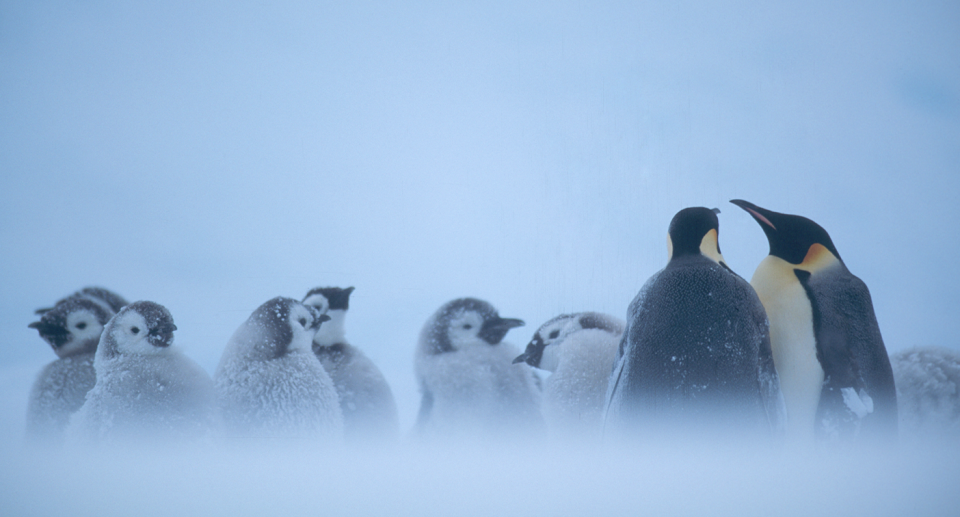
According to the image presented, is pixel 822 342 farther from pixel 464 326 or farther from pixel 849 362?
pixel 464 326

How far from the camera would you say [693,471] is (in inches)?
46.8

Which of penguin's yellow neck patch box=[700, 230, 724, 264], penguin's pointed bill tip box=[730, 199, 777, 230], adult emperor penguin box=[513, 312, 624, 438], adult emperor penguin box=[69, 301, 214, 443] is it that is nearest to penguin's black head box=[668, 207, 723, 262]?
penguin's yellow neck patch box=[700, 230, 724, 264]

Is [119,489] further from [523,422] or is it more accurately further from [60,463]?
[523,422]

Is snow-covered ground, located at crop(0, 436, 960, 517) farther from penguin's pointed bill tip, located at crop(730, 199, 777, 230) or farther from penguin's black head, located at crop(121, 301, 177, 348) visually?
penguin's pointed bill tip, located at crop(730, 199, 777, 230)

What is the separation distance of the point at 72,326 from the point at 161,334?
0.33 m

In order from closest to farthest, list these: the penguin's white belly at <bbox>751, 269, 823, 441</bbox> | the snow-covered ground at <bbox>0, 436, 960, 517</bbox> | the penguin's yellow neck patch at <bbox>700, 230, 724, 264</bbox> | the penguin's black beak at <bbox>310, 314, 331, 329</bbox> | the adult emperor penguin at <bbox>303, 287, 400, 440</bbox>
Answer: the snow-covered ground at <bbox>0, 436, 960, 517</bbox> < the penguin's white belly at <bbox>751, 269, 823, 441</bbox> < the penguin's yellow neck patch at <bbox>700, 230, 724, 264</bbox> < the penguin's black beak at <bbox>310, 314, 331, 329</bbox> < the adult emperor penguin at <bbox>303, 287, 400, 440</bbox>

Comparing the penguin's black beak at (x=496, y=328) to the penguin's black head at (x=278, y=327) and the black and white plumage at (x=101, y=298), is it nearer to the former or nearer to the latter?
the penguin's black head at (x=278, y=327)

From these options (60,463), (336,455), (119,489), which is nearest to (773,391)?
(336,455)

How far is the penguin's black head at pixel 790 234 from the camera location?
1536 mm

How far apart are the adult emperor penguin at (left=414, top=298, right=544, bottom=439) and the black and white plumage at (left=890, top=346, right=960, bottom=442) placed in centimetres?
82

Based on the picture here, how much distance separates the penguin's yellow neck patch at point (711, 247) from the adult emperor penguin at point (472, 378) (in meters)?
0.48

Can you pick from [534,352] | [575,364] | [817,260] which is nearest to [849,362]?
[817,260]

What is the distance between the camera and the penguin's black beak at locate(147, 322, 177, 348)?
1.44m

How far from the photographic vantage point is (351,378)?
5.77 feet
